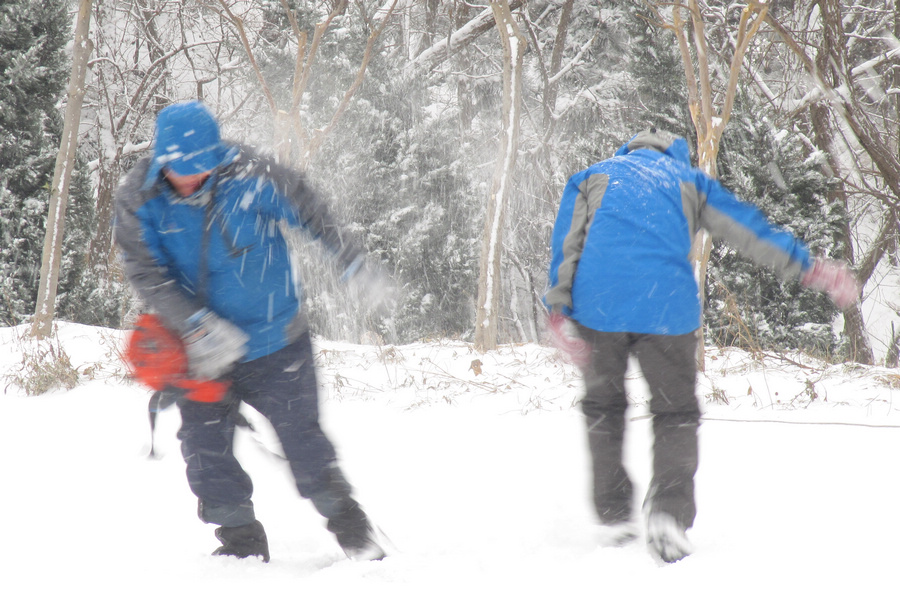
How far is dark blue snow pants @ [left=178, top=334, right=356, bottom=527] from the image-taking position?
202cm

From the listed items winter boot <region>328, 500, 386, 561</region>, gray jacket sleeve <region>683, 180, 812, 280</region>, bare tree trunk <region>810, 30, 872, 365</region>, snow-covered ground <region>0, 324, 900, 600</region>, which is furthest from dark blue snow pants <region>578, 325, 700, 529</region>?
bare tree trunk <region>810, 30, 872, 365</region>

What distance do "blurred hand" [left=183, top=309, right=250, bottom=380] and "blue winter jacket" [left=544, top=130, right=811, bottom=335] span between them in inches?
40.1

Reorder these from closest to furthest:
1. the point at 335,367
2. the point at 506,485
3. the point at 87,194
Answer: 1. the point at 506,485
2. the point at 335,367
3. the point at 87,194

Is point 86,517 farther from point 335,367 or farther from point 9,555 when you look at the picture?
point 335,367

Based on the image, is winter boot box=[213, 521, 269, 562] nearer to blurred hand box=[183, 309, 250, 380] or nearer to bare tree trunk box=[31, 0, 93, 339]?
blurred hand box=[183, 309, 250, 380]

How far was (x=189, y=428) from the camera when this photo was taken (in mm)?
2023

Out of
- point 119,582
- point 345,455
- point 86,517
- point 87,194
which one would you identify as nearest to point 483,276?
point 345,455

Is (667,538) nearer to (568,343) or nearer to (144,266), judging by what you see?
(568,343)

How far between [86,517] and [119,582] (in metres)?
Result: 0.85

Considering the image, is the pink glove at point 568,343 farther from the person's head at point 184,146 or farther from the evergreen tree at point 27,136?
the evergreen tree at point 27,136

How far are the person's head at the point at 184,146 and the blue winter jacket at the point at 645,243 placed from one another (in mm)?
1162

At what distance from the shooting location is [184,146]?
6.08 ft

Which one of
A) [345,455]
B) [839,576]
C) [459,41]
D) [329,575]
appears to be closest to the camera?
[839,576]

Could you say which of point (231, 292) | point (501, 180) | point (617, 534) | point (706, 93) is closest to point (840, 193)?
point (501, 180)
